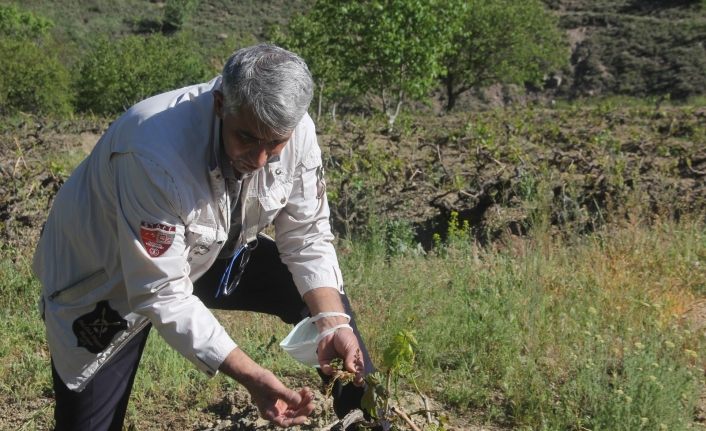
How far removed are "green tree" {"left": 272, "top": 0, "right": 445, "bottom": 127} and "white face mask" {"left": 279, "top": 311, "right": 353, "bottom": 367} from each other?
1527cm

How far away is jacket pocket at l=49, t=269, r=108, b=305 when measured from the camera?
2.36 metres

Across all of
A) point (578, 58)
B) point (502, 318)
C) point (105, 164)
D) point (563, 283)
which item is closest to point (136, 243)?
point (105, 164)

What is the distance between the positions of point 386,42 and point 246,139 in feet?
57.7

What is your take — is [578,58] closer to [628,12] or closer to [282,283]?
[628,12]

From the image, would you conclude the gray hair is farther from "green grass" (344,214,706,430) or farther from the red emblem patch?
"green grass" (344,214,706,430)

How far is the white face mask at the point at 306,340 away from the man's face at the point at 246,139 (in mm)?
563

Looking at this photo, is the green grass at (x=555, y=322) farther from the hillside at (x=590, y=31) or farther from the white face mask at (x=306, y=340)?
the hillside at (x=590, y=31)

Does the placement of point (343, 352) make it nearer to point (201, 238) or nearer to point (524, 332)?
point (201, 238)

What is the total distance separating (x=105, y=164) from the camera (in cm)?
223

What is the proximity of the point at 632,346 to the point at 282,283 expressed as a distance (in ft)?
5.69

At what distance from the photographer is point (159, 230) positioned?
2092 mm

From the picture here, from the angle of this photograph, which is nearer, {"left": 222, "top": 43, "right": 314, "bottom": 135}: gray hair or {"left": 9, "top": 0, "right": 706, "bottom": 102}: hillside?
{"left": 222, "top": 43, "right": 314, "bottom": 135}: gray hair

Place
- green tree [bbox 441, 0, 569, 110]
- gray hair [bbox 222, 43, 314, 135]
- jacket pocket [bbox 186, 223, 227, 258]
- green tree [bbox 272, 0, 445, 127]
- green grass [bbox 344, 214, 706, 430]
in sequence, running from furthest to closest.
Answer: green tree [bbox 441, 0, 569, 110] < green tree [bbox 272, 0, 445, 127] < green grass [bbox 344, 214, 706, 430] < jacket pocket [bbox 186, 223, 227, 258] < gray hair [bbox 222, 43, 314, 135]

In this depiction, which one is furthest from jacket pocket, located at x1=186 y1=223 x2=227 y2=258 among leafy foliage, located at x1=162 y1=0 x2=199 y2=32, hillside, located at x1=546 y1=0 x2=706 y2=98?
leafy foliage, located at x1=162 y1=0 x2=199 y2=32
